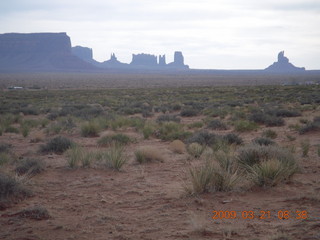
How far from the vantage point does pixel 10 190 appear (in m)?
7.29

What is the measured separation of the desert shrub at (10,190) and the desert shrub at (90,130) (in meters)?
8.67

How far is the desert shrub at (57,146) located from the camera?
12320mm

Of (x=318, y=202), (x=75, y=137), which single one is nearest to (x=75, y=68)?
(x=75, y=137)

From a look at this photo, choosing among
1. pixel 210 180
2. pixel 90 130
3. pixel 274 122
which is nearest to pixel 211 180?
pixel 210 180

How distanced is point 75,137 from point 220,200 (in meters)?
10.6

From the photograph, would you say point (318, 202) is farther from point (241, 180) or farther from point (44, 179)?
point (44, 179)

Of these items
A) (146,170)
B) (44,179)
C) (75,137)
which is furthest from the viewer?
(75,137)

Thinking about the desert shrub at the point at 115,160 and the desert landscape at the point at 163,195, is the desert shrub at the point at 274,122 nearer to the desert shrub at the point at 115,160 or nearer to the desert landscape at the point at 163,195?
the desert landscape at the point at 163,195

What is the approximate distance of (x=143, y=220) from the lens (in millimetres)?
6109

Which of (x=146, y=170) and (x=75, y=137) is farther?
(x=75, y=137)

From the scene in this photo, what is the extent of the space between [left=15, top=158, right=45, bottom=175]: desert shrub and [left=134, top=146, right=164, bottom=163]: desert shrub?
108 inches

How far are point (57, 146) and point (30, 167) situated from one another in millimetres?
3131

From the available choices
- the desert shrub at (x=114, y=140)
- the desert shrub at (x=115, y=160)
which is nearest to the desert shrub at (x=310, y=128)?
the desert shrub at (x=114, y=140)

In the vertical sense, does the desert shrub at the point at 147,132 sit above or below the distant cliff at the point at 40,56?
below
